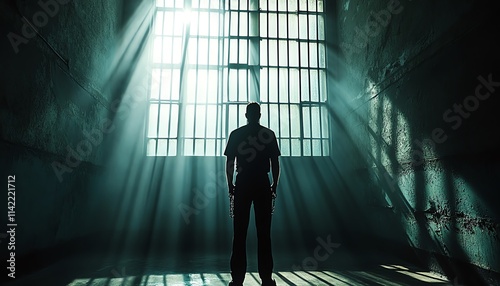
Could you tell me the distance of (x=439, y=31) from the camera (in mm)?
3141

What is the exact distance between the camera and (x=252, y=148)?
8.12ft

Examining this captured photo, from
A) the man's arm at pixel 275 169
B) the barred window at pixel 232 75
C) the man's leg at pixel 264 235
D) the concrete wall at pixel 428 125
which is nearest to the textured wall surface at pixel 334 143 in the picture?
the concrete wall at pixel 428 125

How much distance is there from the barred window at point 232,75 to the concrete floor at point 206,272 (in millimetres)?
2299

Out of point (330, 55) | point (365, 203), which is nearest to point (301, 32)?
point (330, 55)

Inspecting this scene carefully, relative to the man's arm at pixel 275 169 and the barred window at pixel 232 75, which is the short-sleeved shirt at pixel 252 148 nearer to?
the man's arm at pixel 275 169

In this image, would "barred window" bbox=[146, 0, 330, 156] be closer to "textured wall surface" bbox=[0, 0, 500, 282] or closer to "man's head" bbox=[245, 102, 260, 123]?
"textured wall surface" bbox=[0, 0, 500, 282]

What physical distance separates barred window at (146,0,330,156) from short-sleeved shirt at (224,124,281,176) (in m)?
3.03

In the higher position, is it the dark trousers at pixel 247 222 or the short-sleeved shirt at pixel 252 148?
the short-sleeved shirt at pixel 252 148

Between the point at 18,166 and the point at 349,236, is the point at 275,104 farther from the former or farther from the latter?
the point at 18,166

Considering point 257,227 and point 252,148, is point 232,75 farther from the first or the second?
point 257,227

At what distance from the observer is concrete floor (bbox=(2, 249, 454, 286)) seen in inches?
112

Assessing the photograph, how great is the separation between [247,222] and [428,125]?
2.34 m

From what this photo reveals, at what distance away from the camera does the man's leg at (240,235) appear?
7.95 ft

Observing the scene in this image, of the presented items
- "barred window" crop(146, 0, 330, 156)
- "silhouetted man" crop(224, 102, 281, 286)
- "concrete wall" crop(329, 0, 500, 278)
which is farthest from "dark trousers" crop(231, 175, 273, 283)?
"barred window" crop(146, 0, 330, 156)
